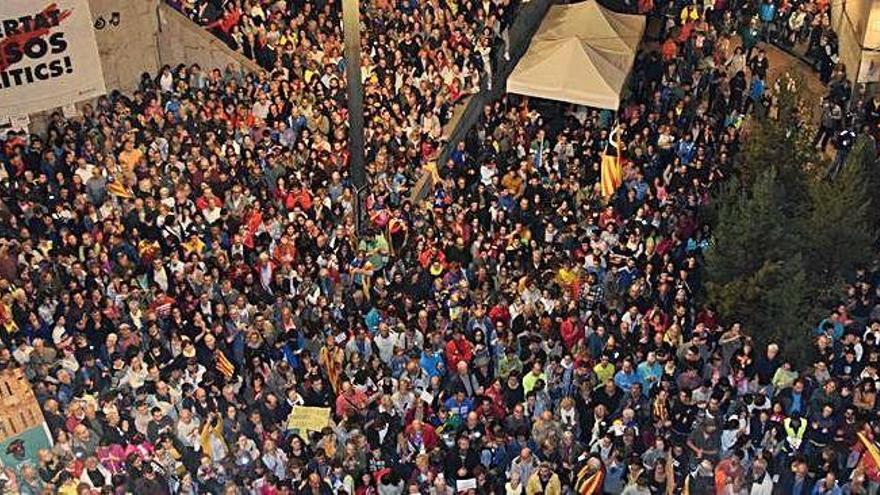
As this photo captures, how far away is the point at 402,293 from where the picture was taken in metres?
17.7

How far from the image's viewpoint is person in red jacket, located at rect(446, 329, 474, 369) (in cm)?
1623

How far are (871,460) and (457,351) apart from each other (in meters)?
5.23

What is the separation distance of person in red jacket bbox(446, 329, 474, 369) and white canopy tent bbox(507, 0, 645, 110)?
7.10 m

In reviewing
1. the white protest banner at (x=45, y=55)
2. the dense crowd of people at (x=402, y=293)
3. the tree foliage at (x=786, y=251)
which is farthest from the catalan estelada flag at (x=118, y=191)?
the tree foliage at (x=786, y=251)

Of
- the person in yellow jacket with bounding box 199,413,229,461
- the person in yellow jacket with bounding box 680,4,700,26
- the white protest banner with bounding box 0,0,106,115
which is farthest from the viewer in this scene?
the person in yellow jacket with bounding box 680,4,700,26

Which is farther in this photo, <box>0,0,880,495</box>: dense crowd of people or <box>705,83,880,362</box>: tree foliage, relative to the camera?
<box>705,83,880,362</box>: tree foliage

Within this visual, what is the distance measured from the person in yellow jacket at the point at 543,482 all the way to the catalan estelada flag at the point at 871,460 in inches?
141

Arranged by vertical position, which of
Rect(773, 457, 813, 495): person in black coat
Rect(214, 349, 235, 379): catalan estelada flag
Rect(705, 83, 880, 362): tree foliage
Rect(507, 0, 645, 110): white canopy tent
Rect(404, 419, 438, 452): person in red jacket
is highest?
Rect(507, 0, 645, 110): white canopy tent

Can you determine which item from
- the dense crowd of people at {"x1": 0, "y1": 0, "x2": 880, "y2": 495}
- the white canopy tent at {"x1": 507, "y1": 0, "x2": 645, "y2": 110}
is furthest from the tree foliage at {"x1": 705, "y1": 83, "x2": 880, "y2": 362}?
the white canopy tent at {"x1": 507, "y1": 0, "x2": 645, "y2": 110}

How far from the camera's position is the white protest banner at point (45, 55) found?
65.5ft

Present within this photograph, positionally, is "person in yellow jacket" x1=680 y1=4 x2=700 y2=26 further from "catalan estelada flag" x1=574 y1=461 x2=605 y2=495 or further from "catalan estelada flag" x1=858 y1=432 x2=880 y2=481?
"catalan estelada flag" x1=574 y1=461 x2=605 y2=495

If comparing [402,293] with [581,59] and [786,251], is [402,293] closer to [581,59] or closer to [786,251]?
[786,251]

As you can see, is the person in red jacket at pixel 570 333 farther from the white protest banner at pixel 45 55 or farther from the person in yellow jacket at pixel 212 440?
the white protest banner at pixel 45 55

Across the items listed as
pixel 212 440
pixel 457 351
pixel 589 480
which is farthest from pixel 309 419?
pixel 589 480
